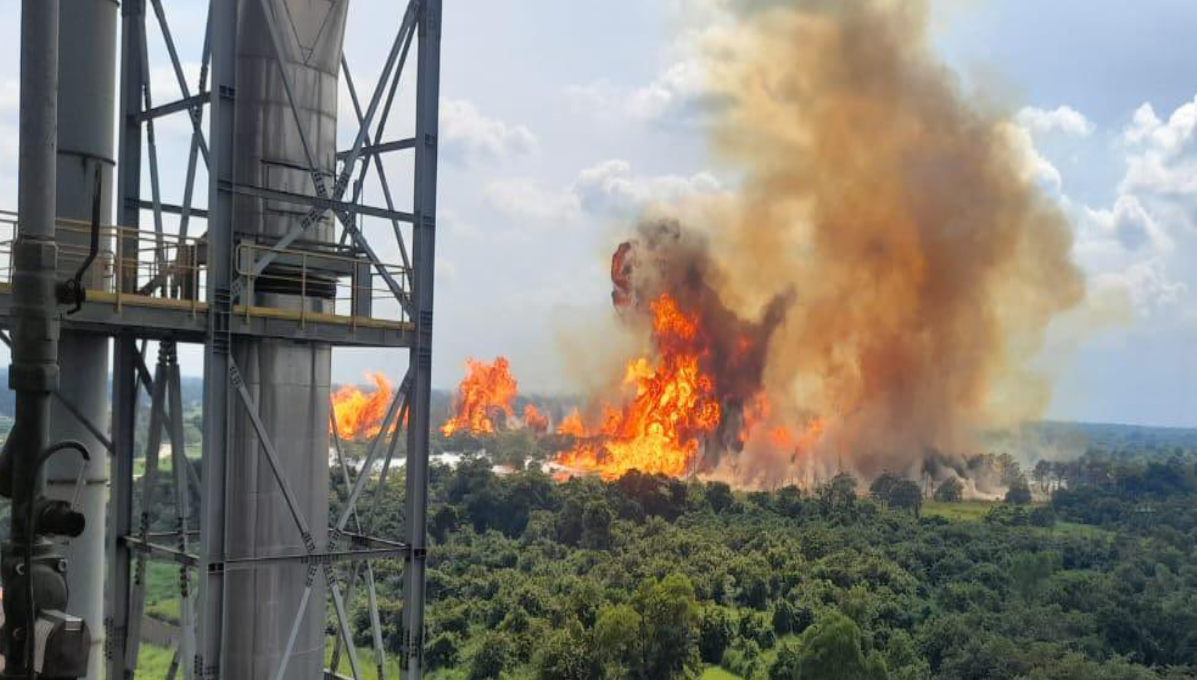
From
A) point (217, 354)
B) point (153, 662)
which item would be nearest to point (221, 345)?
point (217, 354)

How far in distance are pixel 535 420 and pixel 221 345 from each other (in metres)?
120

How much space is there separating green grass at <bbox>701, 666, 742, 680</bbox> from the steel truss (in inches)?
1187

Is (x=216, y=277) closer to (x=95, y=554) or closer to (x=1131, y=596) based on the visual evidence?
(x=95, y=554)

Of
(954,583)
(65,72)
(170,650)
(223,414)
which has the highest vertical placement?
(65,72)

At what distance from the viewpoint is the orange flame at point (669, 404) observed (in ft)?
317

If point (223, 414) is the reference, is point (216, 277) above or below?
above

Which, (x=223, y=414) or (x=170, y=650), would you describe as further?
(x=170, y=650)

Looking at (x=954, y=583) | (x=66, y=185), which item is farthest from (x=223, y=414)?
(x=954, y=583)

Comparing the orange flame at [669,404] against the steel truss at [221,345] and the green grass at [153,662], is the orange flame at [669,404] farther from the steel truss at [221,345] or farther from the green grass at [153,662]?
the steel truss at [221,345]

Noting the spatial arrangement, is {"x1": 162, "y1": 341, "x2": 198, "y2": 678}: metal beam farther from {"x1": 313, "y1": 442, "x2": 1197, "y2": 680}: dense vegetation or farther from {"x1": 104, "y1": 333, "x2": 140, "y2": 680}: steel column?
{"x1": 313, "y1": 442, "x2": 1197, "y2": 680}: dense vegetation

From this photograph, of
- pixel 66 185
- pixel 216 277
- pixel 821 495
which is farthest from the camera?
pixel 821 495

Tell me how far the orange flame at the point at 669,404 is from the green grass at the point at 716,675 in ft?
162

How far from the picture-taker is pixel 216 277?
1380cm

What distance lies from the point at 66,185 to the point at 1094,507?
95471 mm
